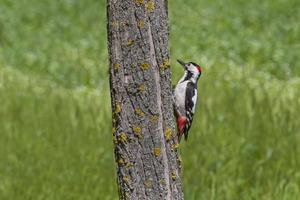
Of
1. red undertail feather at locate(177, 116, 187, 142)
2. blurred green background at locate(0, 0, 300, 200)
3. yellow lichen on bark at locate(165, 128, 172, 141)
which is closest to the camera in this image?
yellow lichen on bark at locate(165, 128, 172, 141)

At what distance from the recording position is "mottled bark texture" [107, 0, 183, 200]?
5.03 metres

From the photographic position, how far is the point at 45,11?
1789cm

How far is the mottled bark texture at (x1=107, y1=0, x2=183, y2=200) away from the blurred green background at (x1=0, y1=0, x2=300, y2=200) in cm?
287

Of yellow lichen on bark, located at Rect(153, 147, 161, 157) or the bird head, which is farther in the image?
the bird head

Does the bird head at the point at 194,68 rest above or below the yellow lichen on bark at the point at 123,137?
above

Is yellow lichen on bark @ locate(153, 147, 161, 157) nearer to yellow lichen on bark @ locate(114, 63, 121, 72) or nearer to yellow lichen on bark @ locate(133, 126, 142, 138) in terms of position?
yellow lichen on bark @ locate(133, 126, 142, 138)

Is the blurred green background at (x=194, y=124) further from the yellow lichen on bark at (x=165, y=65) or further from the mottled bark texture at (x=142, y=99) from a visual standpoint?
the yellow lichen on bark at (x=165, y=65)

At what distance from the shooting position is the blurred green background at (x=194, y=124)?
8281mm

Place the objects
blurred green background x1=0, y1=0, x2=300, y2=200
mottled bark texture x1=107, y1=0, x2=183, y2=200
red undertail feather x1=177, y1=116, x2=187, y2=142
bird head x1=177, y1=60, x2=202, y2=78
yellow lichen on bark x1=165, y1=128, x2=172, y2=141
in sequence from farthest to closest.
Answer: blurred green background x1=0, y1=0, x2=300, y2=200 < bird head x1=177, y1=60, x2=202, y2=78 < red undertail feather x1=177, y1=116, x2=187, y2=142 < yellow lichen on bark x1=165, y1=128, x2=172, y2=141 < mottled bark texture x1=107, y1=0, x2=183, y2=200

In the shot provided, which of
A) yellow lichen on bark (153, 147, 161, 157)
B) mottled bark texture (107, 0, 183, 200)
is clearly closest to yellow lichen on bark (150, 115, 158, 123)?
mottled bark texture (107, 0, 183, 200)

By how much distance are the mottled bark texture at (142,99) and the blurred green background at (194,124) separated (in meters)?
2.87

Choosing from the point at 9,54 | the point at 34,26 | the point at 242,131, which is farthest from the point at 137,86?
the point at 34,26

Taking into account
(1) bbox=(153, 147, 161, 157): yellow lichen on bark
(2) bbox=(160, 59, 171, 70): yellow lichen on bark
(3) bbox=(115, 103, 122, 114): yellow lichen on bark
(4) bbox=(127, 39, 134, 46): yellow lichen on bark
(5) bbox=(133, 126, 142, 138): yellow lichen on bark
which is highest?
(4) bbox=(127, 39, 134, 46): yellow lichen on bark

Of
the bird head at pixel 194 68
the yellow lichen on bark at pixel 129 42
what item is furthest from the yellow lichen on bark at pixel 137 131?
the bird head at pixel 194 68
